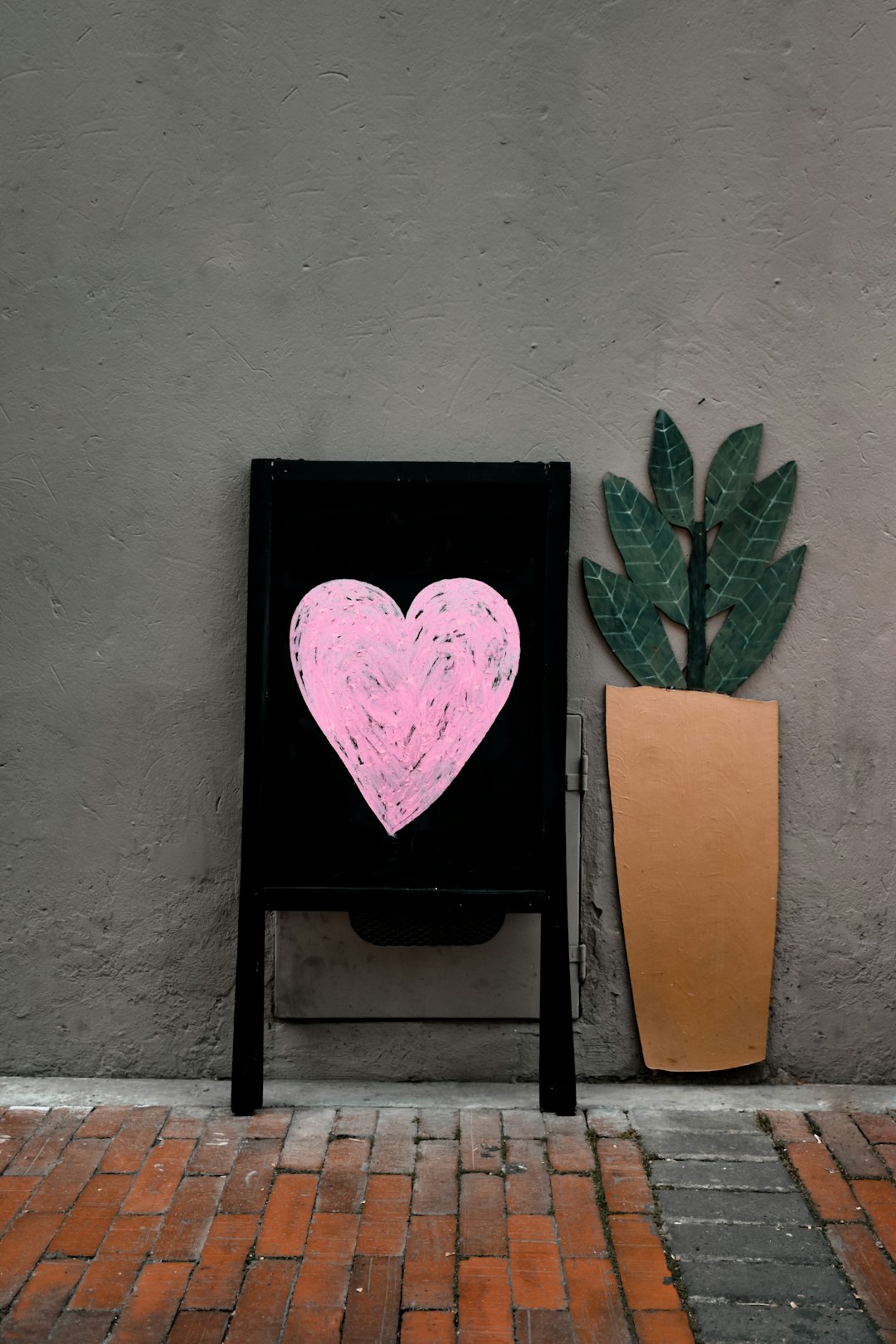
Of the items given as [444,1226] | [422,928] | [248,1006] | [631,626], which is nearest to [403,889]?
[422,928]

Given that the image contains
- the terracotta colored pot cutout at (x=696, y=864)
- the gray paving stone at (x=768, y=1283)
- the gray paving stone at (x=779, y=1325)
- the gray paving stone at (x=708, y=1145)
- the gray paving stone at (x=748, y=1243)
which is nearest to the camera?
the gray paving stone at (x=779, y=1325)

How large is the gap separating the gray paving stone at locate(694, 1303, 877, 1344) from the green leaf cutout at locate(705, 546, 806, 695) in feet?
5.58

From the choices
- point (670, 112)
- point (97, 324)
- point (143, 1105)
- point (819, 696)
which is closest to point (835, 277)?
point (670, 112)

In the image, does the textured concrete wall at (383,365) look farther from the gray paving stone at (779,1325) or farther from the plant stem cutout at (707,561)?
the gray paving stone at (779,1325)

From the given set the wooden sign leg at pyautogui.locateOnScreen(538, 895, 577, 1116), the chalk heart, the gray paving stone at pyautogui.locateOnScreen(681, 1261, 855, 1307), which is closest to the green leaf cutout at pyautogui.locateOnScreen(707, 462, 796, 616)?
the chalk heart

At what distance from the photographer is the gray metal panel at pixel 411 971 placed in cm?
351

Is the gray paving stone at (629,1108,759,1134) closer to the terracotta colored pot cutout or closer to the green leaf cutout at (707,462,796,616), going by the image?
the terracotta colored pot cutout

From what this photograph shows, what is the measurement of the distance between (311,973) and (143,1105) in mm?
616

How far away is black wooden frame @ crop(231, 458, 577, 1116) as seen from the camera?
129 inches

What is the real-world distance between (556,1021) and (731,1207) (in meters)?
0.68

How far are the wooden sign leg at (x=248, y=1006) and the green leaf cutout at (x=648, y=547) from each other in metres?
1.50

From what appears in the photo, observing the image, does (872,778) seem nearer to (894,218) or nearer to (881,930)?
(881,930)

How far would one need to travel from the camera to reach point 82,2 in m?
3.40

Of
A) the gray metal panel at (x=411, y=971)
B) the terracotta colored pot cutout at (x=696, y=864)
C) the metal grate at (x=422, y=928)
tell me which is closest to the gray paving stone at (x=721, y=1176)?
the terracotta colored pot cutout at (x=696, y=864)
